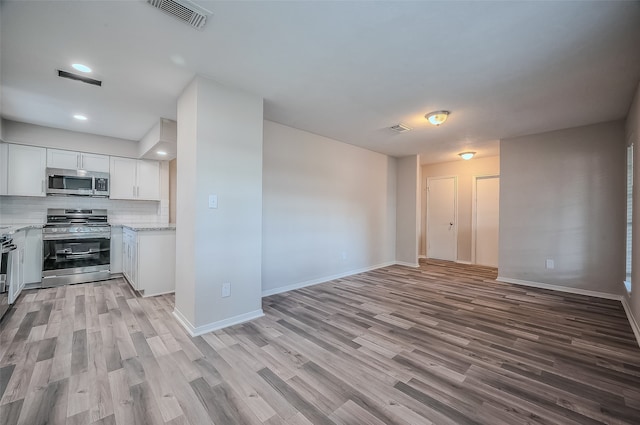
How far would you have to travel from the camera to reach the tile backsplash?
4.14m

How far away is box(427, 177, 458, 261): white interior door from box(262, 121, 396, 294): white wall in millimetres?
1737

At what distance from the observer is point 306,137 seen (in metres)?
4.36

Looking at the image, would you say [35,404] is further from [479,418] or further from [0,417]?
[479,418]

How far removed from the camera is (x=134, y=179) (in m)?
5.00

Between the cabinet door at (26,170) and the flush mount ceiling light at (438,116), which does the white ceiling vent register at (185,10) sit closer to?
the flush mount ceiling light at (438,116)

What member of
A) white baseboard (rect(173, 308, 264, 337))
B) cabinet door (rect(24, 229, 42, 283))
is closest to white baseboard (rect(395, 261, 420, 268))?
white baseboard (rect(173, 308, 264, 337))

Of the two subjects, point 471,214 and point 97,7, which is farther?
point 471,214

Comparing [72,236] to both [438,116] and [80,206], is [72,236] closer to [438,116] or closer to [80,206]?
[80,206]

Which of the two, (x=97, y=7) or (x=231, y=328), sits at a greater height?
(x=97, y=7)

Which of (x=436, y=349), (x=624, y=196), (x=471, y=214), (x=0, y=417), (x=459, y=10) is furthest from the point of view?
(x=471, y=214)

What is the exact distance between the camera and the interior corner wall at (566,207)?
3.81 metres

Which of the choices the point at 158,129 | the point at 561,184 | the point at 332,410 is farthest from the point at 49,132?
the point at 561,184

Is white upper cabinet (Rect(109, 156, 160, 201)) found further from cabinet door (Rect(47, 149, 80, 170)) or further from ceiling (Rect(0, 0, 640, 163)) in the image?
ceiling (Rect(0, 0, 640, 163))

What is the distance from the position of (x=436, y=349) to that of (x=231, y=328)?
6.43ft
